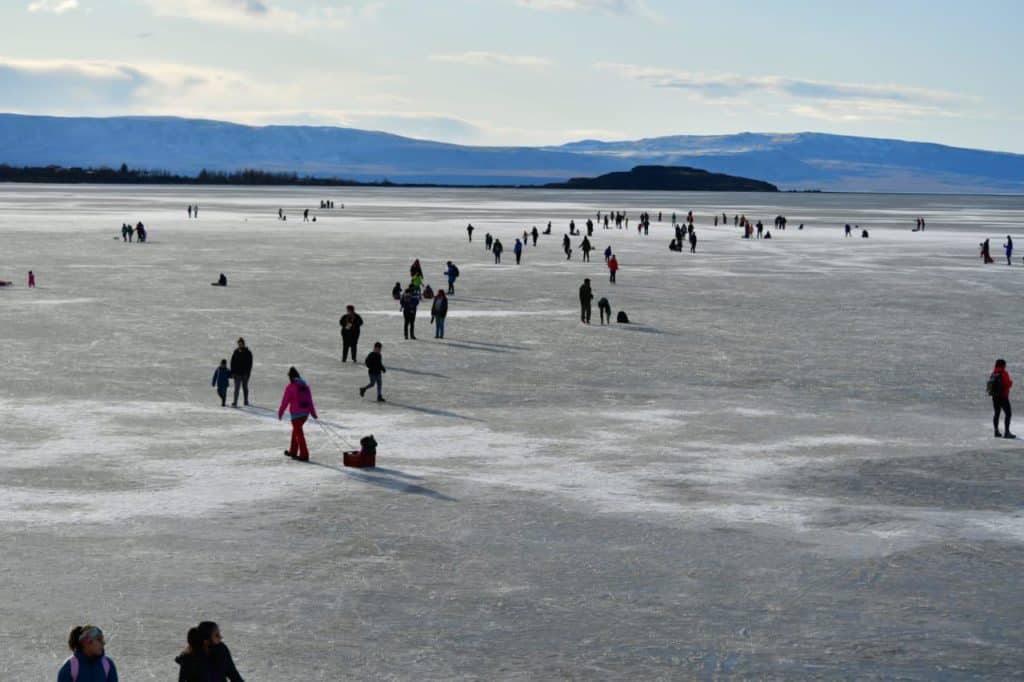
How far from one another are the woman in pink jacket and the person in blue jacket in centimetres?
870

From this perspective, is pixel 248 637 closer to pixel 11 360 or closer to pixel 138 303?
pixel 11 360

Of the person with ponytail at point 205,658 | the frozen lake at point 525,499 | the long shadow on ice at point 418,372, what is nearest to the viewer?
the person with ponytail at point 205,658

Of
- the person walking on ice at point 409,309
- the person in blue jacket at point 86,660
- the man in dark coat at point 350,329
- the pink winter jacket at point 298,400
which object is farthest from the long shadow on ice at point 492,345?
the person in blue jacket at point 86,660

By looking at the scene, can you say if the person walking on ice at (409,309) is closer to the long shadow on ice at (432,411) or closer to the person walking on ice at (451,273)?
the long shadow on ice at (432,411)

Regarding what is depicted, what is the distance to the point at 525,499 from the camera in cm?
1433

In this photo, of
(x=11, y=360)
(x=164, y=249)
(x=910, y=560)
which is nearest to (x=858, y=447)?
(x=910, y=560)

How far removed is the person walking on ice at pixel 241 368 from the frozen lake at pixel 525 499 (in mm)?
486

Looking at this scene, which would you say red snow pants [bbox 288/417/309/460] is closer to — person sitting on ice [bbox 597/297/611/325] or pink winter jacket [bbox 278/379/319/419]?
pink winter jacket [bbox 278/379/319/419]

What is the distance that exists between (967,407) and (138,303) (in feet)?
71.3

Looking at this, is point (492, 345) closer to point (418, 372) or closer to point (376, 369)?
point (418, 372)

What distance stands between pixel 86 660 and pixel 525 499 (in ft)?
24.7

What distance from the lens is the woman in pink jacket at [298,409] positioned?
16062mm

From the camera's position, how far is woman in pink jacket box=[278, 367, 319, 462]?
16062 millimetres

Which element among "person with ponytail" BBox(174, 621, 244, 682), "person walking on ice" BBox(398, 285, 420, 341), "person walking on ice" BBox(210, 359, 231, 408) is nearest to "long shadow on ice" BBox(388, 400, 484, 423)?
"person walking on ice" BBox(210, 359, 231, 408)
